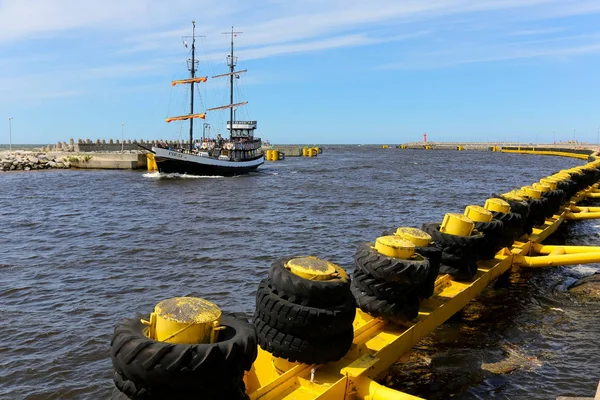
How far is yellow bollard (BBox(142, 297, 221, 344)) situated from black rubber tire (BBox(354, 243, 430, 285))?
7.39ft

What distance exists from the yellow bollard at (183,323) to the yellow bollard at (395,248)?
247cm

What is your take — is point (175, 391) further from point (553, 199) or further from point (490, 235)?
point (553, 199)

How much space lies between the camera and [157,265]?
1216cm

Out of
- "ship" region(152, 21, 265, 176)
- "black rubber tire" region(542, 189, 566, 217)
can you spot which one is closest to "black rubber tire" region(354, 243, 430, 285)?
"black rubber tire" region(542, 189, 566, 217)

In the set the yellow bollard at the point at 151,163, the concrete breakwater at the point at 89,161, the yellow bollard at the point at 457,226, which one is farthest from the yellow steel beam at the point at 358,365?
the concrete breakwater at the point at 89,161

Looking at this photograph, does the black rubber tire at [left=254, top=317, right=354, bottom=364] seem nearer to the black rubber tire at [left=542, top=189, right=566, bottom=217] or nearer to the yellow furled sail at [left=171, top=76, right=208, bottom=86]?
the black rubber tire at [left=542, top=189, right=566, bottom=217]

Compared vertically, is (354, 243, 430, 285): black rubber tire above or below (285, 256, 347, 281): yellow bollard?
below

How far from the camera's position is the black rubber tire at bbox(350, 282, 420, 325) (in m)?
4.99

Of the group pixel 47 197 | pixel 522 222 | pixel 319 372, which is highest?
pixel 522 222

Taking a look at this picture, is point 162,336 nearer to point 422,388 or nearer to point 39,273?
point 422,388

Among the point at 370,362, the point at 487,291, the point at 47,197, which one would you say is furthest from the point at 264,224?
the point at 47,197

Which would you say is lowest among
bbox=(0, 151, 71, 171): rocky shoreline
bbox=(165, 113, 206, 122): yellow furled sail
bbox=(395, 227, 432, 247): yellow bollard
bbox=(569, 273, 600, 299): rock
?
bbox=(0, 151, 71, 171): rocky shoreline

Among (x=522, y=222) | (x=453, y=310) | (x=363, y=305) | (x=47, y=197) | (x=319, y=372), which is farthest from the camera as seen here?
(x=47, y=197)

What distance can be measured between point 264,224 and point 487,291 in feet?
36.1
